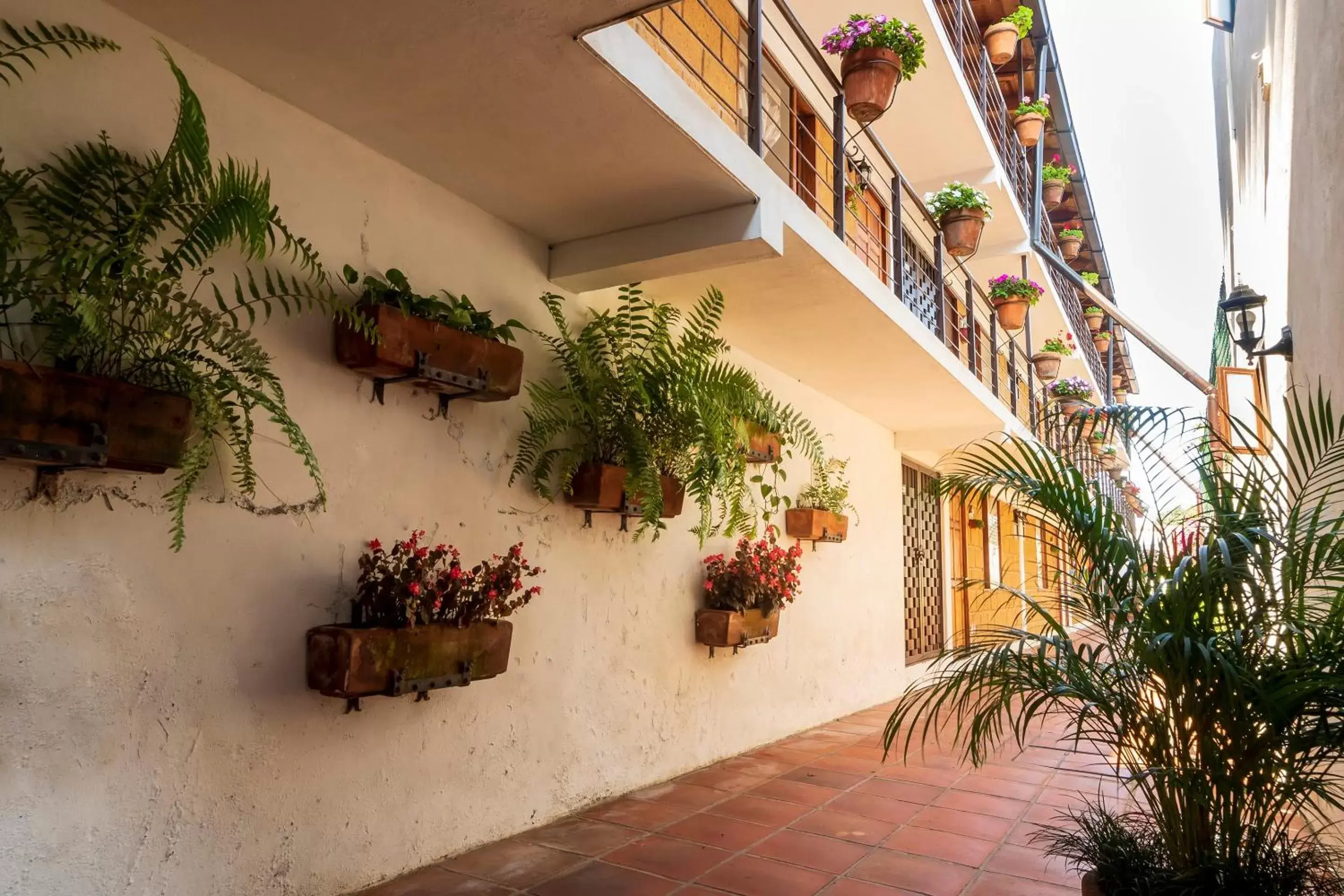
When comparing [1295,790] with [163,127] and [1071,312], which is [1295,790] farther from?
[1071,312]

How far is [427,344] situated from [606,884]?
2209 millimetres

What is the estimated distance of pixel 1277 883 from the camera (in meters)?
2.40

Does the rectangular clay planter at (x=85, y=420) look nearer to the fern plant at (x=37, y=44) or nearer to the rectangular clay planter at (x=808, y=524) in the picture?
the fern plant at (x=37, y=44)

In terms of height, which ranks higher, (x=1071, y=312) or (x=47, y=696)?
(x=1071, y=312)

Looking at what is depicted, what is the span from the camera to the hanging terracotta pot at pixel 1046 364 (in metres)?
11.7

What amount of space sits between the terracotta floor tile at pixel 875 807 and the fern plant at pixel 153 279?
327cm

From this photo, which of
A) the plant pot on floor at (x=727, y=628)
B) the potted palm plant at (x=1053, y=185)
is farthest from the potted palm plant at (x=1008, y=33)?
the plant pot on floor at (x=727, y=628)

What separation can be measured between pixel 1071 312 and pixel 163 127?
14403 millimetres

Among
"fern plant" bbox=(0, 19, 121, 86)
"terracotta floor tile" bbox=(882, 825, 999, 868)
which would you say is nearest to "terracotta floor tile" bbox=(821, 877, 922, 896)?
"terracotta floor tile" bbox=(882, 825, 999, 868)

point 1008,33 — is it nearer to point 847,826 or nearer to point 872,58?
point 872,58

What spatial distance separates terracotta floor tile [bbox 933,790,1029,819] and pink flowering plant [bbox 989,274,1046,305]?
19.7ft

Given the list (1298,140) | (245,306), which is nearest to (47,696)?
(245,306)

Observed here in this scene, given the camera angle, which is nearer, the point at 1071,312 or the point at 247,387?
the point at 247,387

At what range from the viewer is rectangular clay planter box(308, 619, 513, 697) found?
9.46 feet
